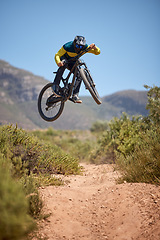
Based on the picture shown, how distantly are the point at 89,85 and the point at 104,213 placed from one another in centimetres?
355

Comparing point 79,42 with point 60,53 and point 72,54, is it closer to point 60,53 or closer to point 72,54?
point 72,54

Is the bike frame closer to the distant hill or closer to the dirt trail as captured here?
the dirt trail

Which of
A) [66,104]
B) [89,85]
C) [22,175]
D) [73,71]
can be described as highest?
[66,104]

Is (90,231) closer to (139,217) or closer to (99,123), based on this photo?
(139,217)

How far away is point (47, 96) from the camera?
349 inches

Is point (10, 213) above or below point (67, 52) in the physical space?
below

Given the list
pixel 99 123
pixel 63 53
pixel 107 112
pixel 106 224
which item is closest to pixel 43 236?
pixel 106 224

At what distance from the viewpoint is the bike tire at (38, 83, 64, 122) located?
27.6ft

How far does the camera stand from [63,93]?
7793 millimetres

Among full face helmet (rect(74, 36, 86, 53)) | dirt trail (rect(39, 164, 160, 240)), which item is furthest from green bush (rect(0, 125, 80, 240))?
full face helmet (rect(74, 36, 86, 53))

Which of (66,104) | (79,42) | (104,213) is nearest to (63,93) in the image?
(79,42)

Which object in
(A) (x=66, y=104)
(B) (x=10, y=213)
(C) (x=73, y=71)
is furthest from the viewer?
(A) (x=66, y=104)

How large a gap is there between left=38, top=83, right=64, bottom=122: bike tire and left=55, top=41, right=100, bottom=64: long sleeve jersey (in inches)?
44.5

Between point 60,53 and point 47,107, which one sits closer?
point 60,53
